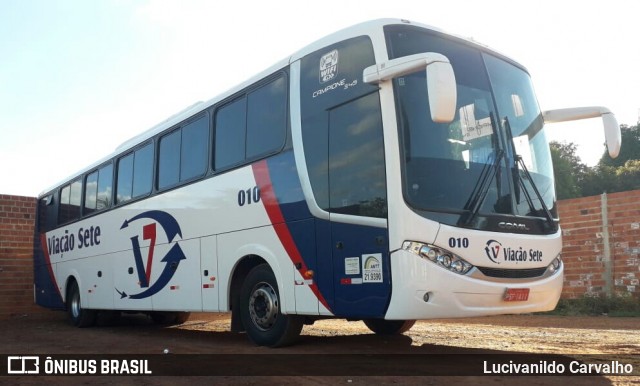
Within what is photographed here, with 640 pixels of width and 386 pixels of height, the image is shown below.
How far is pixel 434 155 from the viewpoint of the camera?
6.01 metres

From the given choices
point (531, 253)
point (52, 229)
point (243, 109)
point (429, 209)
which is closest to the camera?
point (429, 209)

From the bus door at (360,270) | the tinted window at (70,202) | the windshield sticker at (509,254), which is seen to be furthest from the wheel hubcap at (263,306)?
the tinted window at (70,202)

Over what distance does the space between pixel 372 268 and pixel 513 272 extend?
1.39m

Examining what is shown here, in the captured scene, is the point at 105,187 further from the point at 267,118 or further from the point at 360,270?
the point at 360,270

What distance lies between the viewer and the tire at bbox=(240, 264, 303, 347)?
7.30 m

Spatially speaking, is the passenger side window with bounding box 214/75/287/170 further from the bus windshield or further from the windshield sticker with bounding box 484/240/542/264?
the windshield sticker with bounding box 484/240/542/264

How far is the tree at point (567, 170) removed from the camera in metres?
46.7

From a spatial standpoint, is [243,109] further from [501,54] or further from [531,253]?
[531,253]

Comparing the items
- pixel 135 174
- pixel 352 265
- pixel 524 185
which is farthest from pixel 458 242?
pixel 135 174

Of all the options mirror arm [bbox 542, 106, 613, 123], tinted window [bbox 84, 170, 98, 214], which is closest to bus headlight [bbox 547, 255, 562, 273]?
mirror arm [bbox 542, 106, 613, 123]

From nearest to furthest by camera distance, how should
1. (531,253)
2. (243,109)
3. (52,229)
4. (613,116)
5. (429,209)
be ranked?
(429,209) → (531,253) → (613,116) → (243,109) → (52,229)

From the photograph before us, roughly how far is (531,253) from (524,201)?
55 cm

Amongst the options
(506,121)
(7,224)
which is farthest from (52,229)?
(506,121)

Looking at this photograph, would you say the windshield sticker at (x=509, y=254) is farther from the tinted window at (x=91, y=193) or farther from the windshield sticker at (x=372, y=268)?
the tinted window at (x=91, y=193)
